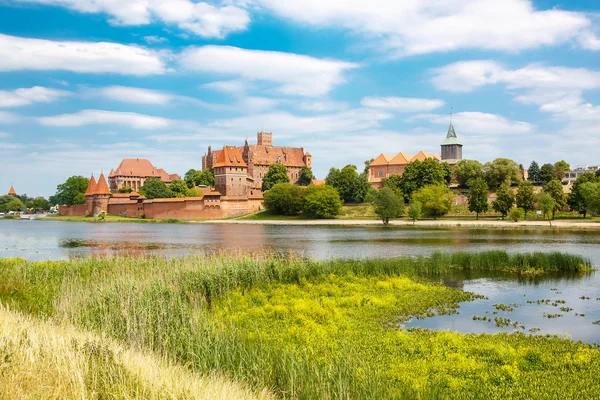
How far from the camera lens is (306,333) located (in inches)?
343

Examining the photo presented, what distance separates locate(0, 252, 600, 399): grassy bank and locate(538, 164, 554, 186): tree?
66.1 metres

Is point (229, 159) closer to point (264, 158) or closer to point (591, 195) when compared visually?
point (264, 158)

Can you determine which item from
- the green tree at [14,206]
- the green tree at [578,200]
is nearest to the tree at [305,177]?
the green tree at [578,200]

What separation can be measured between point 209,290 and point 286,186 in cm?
5060

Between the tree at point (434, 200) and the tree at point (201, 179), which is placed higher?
the tree at point (201, 179)

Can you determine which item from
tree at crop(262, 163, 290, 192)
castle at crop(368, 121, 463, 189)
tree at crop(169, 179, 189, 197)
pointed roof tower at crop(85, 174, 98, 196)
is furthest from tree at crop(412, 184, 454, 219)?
pointed roof tower at crop(85, 174, 98, 196)

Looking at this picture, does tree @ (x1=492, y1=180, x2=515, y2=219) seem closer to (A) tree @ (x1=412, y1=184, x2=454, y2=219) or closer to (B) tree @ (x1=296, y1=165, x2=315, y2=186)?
(A) tree @ (x1=412, y1=184, x2=454, y2=219)

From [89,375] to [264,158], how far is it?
288 feet

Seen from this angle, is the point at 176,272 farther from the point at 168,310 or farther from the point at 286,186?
the point at 286,186

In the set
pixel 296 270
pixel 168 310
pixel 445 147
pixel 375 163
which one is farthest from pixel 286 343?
pixel 445 147

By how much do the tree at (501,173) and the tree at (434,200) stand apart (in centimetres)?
1384

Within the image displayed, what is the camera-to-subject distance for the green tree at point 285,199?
60.6 m

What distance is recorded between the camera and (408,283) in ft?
45.5

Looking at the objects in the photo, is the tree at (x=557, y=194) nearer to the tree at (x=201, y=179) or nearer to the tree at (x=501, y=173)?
the tree at (x=501, y=173)
